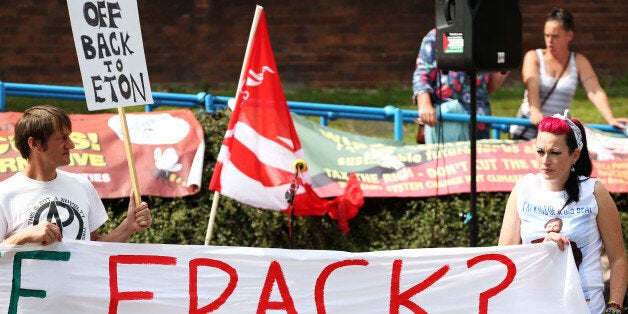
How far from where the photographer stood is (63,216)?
5707mm

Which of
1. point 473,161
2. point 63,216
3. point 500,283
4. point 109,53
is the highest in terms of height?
point 109,53

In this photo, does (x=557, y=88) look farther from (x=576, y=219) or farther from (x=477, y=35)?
(x=576, y=219)

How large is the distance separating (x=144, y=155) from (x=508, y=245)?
3.50 m

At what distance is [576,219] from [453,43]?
8.52ft

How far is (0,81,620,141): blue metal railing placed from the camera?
941cm

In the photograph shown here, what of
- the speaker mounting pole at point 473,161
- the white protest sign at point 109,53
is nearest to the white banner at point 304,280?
the white protest sign at point 109,53

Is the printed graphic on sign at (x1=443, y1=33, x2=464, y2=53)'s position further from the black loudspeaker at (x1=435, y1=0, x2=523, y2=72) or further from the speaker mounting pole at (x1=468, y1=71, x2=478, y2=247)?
the speaker mounting pole at (x1=468, y1=71, x2=478, y2=247)

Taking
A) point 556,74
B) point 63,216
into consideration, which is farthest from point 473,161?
point 63,216

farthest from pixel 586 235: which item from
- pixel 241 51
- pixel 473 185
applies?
pixel 241 51

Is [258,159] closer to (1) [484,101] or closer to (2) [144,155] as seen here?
(2) [144,155]

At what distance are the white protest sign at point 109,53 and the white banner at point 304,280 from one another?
73 cm

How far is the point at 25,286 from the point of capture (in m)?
→ 5.80

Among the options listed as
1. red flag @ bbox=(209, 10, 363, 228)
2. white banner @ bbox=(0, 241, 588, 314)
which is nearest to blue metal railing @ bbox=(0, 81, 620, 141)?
red flag @ bbox=(209, 10, 363, 228)

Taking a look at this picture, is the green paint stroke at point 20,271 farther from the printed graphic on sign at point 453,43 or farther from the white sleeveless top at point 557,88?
the white sleeveless top at point 557,88
